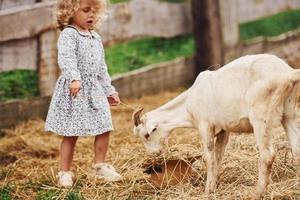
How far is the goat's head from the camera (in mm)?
5116

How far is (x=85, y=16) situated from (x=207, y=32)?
3.86 metres

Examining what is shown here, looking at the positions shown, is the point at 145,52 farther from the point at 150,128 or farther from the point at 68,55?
the point at 150,128

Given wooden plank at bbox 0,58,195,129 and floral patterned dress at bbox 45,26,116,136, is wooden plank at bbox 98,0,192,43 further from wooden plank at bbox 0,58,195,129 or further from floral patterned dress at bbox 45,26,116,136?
floral patterned dress at bbox 45,26,116,136

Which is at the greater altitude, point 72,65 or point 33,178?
point 72,65

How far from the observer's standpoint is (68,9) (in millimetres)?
5383

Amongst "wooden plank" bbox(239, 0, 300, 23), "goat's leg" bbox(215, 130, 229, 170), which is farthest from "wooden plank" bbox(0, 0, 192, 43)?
"goat's leg" bbox(215, 130, 229, 170)

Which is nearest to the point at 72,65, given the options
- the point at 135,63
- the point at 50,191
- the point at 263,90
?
the point at 50,191

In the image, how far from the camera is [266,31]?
1033 cm

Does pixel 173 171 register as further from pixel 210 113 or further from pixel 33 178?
pixel 33 178

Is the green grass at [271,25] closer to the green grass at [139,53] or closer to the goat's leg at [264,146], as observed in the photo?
the green grass at [139,53]

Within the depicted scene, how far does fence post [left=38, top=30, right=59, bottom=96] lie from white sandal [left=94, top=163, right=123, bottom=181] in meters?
2.50

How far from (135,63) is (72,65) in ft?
12.3

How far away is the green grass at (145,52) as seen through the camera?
882 cm

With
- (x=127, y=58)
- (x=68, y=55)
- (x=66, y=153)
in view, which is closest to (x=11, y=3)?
(x=127, y=58)
